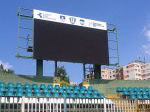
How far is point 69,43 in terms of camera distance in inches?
1517

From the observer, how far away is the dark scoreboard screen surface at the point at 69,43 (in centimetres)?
3656

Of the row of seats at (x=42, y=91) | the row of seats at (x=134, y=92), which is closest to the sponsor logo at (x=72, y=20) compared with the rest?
the row of seats at (x=42, y=91)

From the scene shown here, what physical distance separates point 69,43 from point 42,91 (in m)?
8.38

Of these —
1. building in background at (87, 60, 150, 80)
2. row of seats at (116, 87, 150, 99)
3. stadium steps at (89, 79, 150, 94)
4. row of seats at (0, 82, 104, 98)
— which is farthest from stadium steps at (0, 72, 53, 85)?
building in background at (87, 60, 150, 80)

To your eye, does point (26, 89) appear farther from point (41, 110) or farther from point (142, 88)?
point (142, 88)

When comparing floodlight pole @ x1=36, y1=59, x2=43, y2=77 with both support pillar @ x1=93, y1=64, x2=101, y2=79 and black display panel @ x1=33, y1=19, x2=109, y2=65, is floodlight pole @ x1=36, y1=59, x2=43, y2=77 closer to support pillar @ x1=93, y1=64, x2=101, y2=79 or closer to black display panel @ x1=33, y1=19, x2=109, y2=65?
black display panel @ x1=33, y1=19, x2=109, y2=65

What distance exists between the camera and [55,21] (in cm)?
3862

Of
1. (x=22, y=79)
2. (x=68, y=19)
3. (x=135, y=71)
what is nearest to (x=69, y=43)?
(x=68, y=19)

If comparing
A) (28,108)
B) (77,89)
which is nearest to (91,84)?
(77,89)

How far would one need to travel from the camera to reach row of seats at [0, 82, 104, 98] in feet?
103

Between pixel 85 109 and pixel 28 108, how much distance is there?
6.60 m

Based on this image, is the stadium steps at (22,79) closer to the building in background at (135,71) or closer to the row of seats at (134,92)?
the row of seats at (134,92)

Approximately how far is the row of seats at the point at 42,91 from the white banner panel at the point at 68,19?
937 cm

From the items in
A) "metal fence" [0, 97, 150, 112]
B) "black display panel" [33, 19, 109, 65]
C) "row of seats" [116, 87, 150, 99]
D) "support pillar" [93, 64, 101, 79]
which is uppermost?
"black display panel" [33, 19, 109, 65]
